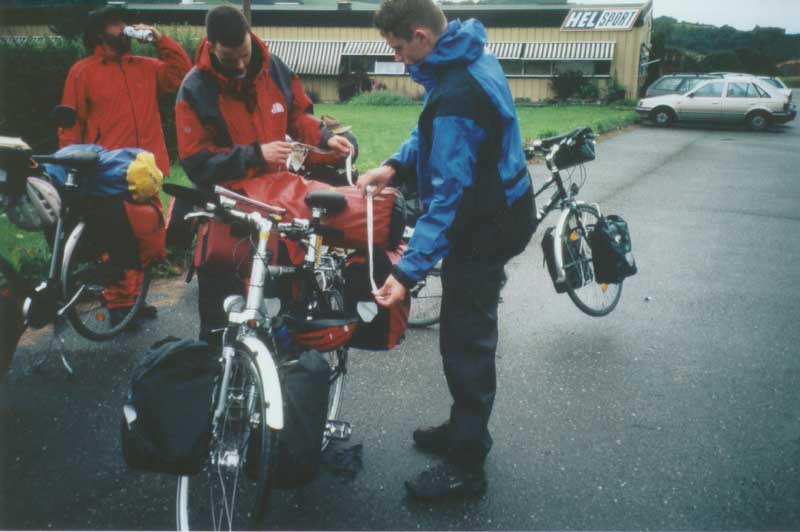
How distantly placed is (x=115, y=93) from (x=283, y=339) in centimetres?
302

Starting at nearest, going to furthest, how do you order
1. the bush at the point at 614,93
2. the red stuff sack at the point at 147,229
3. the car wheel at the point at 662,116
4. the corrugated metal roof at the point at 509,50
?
1. the red stuff sack at the point at 147,229
2. the car wheel at the point at 662,116
3. the bush at the point at 614,93
4. the corrugated metal roof at the point at 509,50

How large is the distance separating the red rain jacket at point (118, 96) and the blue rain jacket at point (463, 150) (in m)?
3.06

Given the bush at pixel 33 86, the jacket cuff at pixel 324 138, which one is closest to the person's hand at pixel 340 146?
the jacket cuff at pixel 324 138

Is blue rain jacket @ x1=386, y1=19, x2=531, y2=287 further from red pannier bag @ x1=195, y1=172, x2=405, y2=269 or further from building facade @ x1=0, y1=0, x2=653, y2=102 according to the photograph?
building facade @ x1=0, y1=0, x2=653, y2=102

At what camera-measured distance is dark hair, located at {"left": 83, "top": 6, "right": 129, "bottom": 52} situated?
4811 millimetres

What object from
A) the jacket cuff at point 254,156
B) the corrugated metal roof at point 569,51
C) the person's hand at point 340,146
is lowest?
the corrugated metal roof at point 569,51

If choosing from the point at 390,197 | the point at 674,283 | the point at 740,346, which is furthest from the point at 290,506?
the point at 674,283

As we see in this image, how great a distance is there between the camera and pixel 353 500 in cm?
295

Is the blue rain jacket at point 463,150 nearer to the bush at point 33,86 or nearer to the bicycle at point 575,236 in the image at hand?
the bicycle at point 575,236

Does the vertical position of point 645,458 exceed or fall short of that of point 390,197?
it falls short

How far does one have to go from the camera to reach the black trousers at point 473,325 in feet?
9.30

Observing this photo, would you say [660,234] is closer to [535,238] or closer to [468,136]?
[535,238]

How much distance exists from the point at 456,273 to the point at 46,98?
9.35 meters

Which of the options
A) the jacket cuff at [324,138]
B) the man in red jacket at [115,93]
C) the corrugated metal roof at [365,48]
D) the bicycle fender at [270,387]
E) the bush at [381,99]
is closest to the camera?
the bicycle fender at [270,387]
